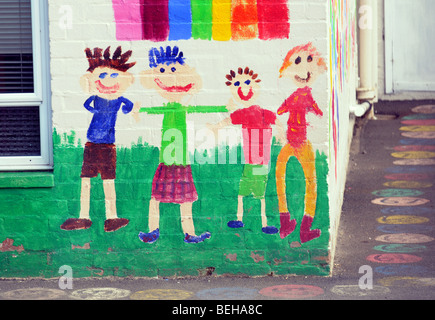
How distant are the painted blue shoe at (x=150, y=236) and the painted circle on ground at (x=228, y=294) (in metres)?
0.65

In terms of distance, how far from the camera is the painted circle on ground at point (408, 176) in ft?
28.2

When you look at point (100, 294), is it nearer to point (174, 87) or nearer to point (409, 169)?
point (174, 87)

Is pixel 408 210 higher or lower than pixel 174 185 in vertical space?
→ lower

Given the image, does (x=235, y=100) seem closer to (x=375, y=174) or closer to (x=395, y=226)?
(x=395, y=226)

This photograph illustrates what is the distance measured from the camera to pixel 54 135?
5.73m

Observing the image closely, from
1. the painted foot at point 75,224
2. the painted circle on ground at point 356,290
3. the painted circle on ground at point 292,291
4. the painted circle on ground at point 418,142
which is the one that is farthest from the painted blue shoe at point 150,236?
the painted circle on ground at point 418,142

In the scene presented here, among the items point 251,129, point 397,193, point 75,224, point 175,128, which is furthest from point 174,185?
point 397,193

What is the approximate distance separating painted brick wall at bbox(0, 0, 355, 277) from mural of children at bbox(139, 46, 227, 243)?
0.11 feet

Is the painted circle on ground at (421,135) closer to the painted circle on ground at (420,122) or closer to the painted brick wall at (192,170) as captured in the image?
the painted circle on ground at (420,122)

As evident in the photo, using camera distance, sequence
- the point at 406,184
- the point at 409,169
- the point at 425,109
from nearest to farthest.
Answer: the point at 406,184 < the point at 409,169 < the point at 425,109

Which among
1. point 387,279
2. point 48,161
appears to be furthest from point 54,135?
point 387,279

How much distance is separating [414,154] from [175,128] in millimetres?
4833

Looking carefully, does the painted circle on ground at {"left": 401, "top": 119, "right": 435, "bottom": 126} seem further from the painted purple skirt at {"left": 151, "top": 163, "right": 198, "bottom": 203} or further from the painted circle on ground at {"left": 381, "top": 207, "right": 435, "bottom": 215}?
the painted purple skirt at {"left": 151, "top": 163, "right": 198, "bottom": 203}

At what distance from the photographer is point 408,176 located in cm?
872
